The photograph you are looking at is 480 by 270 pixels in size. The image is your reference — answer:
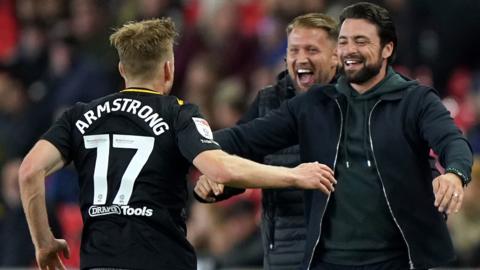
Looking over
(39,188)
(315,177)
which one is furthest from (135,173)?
(315,177)

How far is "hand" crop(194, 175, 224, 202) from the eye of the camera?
256 inches

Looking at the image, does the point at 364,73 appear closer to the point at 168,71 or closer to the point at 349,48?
the point at 349,48

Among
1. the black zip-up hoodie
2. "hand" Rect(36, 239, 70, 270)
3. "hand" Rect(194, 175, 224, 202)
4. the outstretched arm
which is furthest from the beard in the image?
"hand" Rect(36, 239, 70, 270)

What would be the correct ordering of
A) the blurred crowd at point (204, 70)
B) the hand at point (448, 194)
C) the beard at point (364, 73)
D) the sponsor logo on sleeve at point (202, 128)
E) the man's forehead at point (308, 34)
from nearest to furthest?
the hand at point (448, 194)
the sponsor logo on sleeve at point (202, 128)
the beard at point (364, 73)
the man's forehead at point (308, 34)
the blurred crowd at point (204, 70)

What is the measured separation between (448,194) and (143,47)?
5.07 ft

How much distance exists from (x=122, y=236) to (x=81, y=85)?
6778mm

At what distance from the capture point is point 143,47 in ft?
20.1

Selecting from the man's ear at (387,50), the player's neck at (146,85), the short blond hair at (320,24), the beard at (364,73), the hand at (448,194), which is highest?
the short blond hair at (320,24)

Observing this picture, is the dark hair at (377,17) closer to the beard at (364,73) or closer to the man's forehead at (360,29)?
the man's forehead at (360,29)

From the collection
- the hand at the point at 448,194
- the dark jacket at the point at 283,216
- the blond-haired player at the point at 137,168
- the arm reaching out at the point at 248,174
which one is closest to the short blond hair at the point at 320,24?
the dark jacket at the point at 283,216

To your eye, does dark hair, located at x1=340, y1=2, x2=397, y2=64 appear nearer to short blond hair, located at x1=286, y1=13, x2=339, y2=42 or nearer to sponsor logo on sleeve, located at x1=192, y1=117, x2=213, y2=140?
short blond hair, located at x1=286, y1=13, x2=339, y2=42

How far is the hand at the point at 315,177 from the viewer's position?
5.88 meters

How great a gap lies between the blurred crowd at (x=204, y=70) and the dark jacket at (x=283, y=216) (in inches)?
106

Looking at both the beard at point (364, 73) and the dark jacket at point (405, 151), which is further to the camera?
the beard at point (364, 73)
